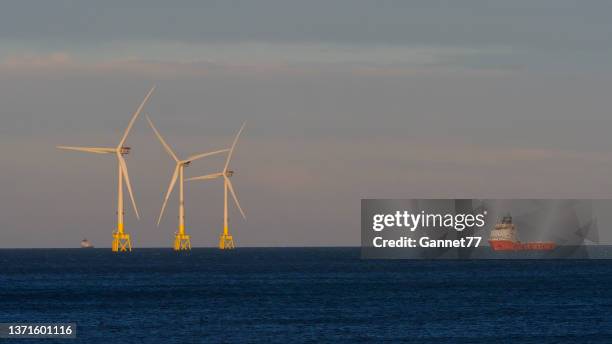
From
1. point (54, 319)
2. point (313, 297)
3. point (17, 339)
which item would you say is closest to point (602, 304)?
point (313, 297)

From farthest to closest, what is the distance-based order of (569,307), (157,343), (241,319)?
1. (569,307)
2. (241,319)
3. (157,343)

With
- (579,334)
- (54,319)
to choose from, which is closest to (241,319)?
(54,319)

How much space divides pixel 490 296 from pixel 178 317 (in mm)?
57370

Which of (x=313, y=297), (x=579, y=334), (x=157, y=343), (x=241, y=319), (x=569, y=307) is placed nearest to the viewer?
(x=157, y=343)

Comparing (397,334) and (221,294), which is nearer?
(397,334)

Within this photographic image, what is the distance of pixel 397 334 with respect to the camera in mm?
126500

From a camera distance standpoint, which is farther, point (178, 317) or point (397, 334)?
point (178, 317)

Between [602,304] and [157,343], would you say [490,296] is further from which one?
[157,343]

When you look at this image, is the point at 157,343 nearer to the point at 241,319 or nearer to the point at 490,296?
the point at 241,319

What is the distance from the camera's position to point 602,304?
16888 cm

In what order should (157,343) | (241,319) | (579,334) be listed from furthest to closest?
(241,319), (579,334), (157,343)

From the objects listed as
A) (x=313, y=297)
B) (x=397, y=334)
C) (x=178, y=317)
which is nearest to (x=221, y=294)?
(x=313, y=297)

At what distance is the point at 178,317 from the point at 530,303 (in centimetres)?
5045

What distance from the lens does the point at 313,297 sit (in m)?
187
